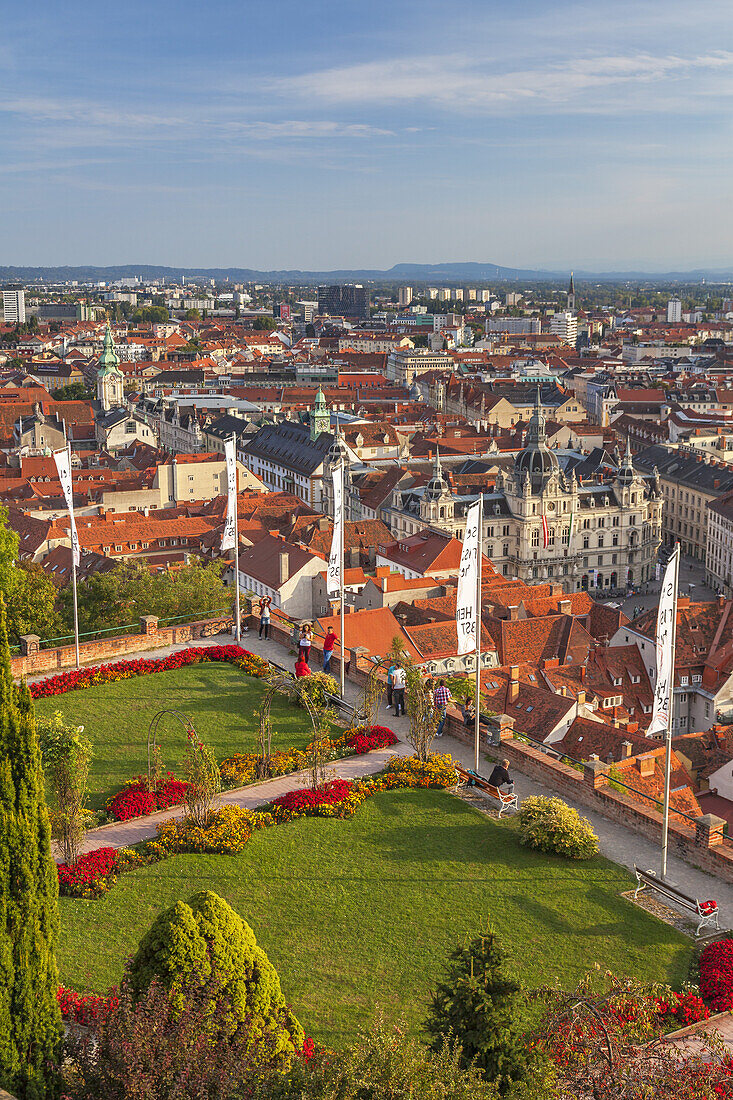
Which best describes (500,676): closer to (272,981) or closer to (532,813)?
(532,813)

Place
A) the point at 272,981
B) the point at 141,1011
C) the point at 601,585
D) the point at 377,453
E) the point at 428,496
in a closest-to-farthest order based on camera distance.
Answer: the point at 141,1011, the point at 272,981, the point at 428,496, the point at 601,585, the point at 377,453

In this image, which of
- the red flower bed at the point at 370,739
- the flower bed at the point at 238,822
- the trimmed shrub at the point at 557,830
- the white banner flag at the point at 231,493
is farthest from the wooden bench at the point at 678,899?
the white banner flag at the point at 231,493

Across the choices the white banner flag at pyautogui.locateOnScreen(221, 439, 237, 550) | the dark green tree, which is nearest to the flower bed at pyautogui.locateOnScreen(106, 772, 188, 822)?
the dark green tree

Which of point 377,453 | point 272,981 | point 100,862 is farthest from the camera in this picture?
point 377,453

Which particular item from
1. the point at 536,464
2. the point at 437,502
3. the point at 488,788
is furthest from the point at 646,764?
the point at 536,464

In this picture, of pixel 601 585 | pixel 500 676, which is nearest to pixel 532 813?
pixel 500 676

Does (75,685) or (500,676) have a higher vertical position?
(75,685)

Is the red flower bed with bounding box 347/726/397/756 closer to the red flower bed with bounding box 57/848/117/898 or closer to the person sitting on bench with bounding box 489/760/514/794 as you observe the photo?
the person sitting on bench with bounding box 489/760/514/794
